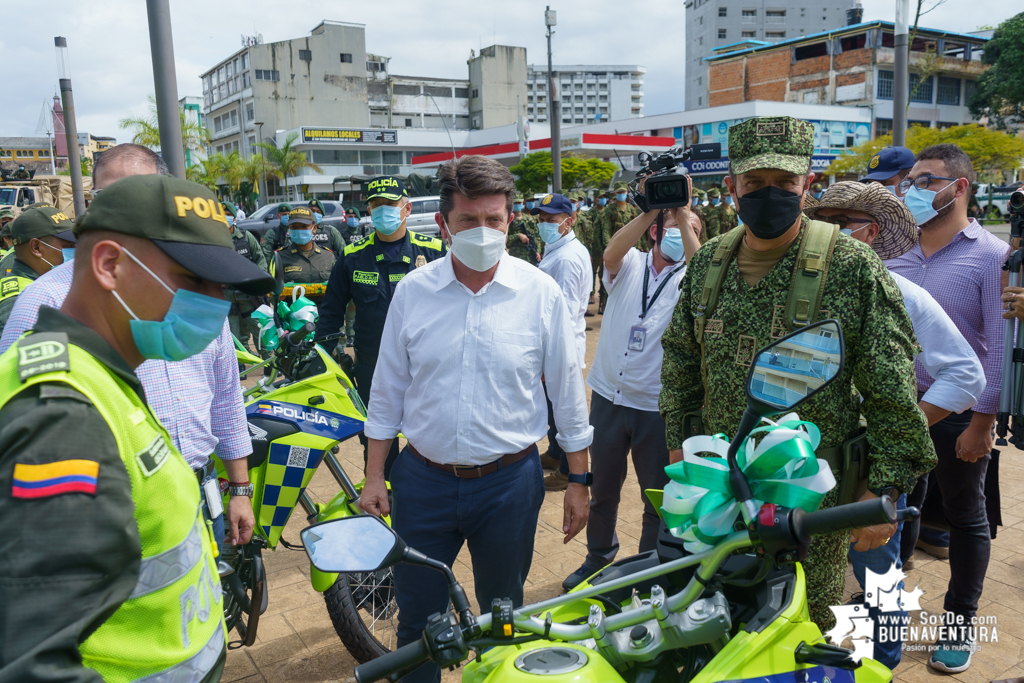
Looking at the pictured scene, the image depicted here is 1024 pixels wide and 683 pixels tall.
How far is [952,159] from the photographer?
3654 millimetres

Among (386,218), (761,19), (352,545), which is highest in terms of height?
(761,19)

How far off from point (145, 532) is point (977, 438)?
3.22 m

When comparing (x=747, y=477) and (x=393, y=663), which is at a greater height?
(x=747, y=477)

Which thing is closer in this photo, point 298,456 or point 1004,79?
point 298,456

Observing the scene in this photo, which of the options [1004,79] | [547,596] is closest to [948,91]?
[1004,79]

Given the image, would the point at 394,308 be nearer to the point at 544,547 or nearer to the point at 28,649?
the point at 28,649

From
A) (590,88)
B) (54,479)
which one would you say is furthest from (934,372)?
(590,88)

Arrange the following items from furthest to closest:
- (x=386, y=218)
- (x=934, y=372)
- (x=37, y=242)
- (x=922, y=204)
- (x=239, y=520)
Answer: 1. (x=386, y=218)
2. (x=37, y=242)
3. (x=922, y=204)
4. (x=934, y=372)
5. (x=239, y=520)

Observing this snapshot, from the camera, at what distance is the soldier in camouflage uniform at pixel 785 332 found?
6.66 ft

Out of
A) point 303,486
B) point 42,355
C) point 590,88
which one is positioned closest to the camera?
point 42,355

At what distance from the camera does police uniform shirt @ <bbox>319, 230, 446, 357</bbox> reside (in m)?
4.77

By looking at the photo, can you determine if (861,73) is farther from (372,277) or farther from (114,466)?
(114,466)

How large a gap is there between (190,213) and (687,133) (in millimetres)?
52496

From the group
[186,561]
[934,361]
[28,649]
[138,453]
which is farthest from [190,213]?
[934,361]
